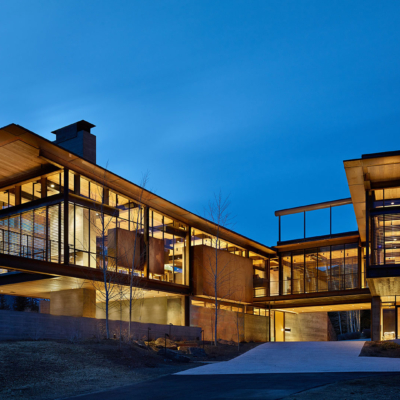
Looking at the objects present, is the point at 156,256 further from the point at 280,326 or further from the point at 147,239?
the point at 280,326

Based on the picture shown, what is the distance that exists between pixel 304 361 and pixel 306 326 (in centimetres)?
2445

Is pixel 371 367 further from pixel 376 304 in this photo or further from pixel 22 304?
pixel 22 304

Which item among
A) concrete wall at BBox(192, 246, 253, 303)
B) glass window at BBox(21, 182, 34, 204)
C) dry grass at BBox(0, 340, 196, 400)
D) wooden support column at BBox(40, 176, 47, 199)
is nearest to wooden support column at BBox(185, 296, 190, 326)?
concrete wall at BBox(192, 246, 253, 303)

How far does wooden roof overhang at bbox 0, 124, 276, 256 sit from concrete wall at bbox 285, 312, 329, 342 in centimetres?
1677

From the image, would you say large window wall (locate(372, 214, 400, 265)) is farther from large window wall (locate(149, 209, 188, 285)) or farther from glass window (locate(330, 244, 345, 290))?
glass window (locate(330, 244, 345, 290))

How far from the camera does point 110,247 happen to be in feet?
88.0

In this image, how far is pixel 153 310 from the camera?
32094 mm

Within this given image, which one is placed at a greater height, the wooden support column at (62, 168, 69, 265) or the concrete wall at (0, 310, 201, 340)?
the wooden support column at (62, 168, 69, 265)

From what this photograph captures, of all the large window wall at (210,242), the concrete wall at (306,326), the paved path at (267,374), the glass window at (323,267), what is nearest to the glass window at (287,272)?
the glass window at (323,267)

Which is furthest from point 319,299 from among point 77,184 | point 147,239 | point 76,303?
point 77,184

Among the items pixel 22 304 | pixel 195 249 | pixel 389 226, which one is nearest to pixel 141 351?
pixel 389 226

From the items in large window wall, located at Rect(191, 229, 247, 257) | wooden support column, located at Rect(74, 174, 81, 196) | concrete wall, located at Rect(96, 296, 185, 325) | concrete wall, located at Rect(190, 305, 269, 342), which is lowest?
concrete wall, located at Rect(190, 305, 269, 342)

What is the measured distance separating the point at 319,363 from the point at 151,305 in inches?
607

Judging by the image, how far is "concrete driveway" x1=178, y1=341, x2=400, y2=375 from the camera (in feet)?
53.8
